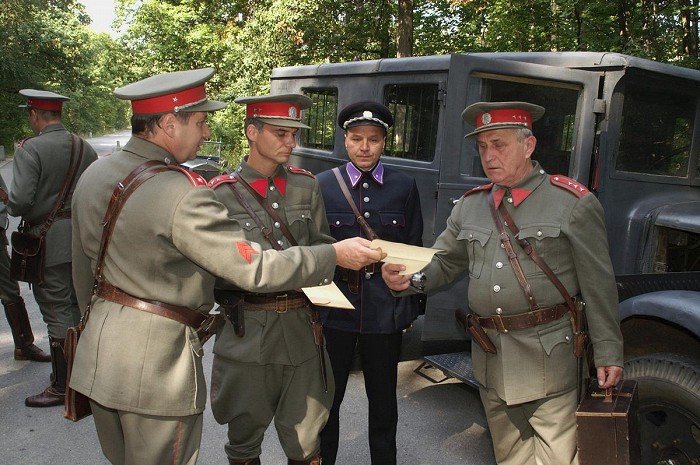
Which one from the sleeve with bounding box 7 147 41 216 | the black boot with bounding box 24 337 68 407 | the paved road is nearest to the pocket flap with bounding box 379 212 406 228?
the paved road

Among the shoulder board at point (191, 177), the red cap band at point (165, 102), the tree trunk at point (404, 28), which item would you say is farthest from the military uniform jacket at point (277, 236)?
the tree trunk at point (404, 28)

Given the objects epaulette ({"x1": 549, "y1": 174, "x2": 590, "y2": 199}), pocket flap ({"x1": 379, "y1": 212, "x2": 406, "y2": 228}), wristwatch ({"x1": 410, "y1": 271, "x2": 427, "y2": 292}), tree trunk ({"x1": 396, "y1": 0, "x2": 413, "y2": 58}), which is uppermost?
tree trunk ({"x1": 396, "y1": 0, "x2": 413, "y2": 58})

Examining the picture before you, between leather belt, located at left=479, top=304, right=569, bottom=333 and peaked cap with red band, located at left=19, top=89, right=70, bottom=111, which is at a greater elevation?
peaked cap with red band, located at left=19, top=89, right=70, bottom=111

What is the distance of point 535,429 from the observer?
95.3 inches

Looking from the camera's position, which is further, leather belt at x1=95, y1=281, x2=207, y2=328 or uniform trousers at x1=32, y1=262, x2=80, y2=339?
uniform trousers at x1=32, y1=262, x2=80, y2=339

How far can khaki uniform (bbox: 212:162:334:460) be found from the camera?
98.5 inches

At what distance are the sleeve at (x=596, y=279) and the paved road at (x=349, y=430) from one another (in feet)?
4.60

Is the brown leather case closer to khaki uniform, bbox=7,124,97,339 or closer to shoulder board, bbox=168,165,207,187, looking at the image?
shoulder board, bbox=168,165,207,187

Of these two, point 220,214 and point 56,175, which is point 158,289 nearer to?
point 220,214

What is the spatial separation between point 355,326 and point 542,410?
2.90 feet

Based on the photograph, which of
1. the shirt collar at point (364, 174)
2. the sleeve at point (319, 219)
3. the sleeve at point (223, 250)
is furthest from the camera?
the shirt collar at point (364, 174)

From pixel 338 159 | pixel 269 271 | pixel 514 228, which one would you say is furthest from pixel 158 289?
pixel 338 159

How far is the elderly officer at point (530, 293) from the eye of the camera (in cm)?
231

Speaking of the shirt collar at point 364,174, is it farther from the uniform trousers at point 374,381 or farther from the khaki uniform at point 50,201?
the khaki uniform at point 50,201
